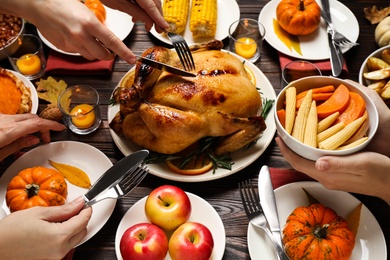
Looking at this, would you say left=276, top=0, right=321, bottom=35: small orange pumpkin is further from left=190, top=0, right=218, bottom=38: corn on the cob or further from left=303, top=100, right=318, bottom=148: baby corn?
left=303, top=100, right=318, bottom=148: baby corn

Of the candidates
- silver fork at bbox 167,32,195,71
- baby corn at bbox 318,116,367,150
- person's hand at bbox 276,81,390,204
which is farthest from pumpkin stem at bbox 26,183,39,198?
baby corn at bbox 318,116,367,150

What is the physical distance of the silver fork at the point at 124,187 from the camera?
1.44 meters

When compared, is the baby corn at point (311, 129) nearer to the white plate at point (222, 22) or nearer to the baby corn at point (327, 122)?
the baby corn at point (327, 122)

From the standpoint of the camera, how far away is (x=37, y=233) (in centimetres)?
124

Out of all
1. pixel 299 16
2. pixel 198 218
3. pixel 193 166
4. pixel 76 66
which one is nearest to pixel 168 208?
pixel 198 218

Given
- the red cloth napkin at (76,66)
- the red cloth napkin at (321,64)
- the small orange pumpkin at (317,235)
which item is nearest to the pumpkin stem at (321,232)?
the small orange pumpkin at (317,235)

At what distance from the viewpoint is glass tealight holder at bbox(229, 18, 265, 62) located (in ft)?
6.24

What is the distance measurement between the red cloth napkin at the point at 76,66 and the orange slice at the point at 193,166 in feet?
1.74

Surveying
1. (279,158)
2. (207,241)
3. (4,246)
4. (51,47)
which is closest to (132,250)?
(207,241)

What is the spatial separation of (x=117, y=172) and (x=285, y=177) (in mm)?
555

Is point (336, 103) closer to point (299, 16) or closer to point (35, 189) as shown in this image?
point (299, 16)

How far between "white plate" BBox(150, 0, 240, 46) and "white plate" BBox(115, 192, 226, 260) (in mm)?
756

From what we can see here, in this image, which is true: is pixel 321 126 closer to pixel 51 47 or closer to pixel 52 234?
pixel 52 234

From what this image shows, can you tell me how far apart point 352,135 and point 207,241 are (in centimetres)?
50
